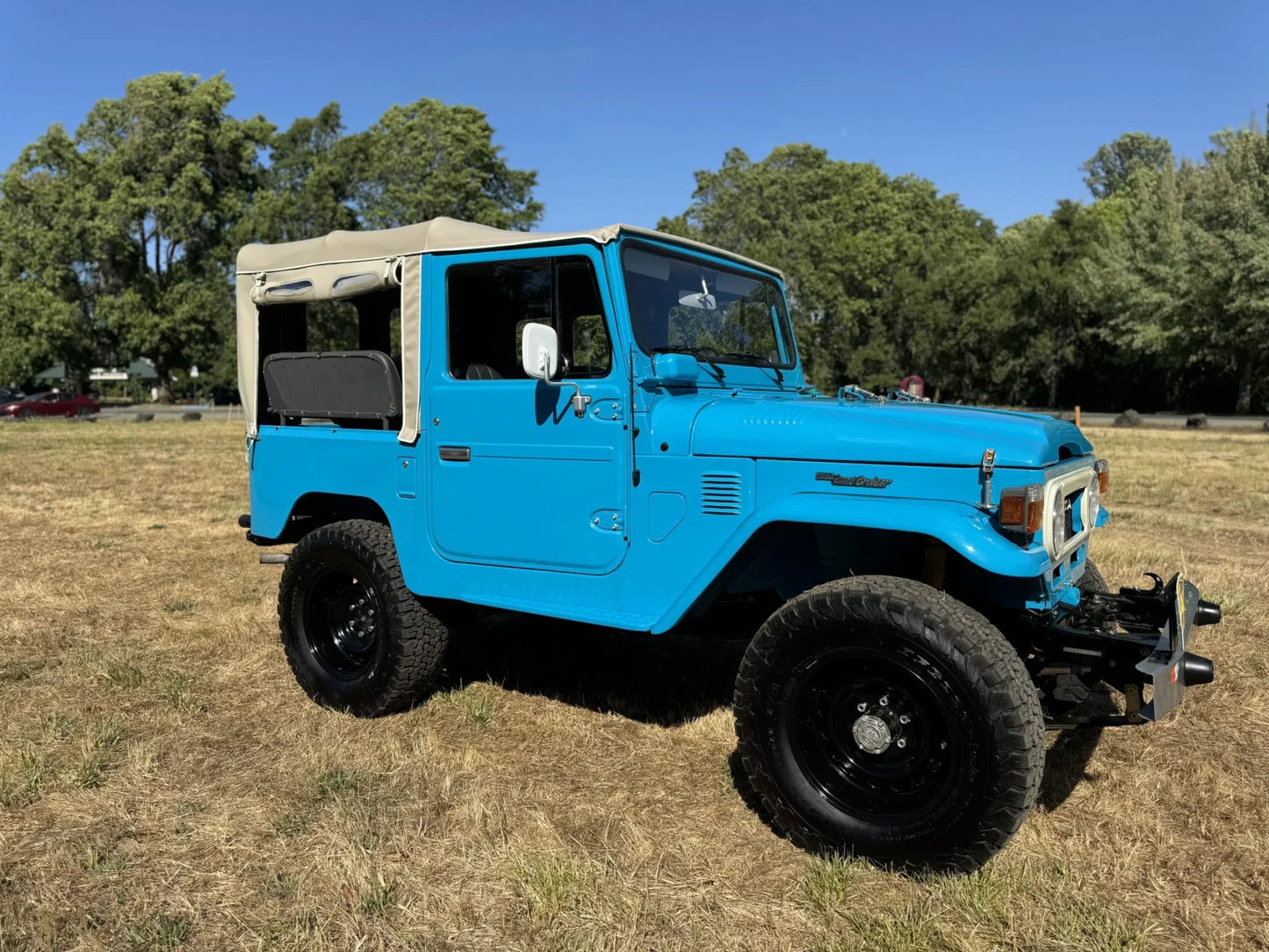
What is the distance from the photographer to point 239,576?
25.1 feet

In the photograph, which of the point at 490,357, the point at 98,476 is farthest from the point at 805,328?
the point at 490,357

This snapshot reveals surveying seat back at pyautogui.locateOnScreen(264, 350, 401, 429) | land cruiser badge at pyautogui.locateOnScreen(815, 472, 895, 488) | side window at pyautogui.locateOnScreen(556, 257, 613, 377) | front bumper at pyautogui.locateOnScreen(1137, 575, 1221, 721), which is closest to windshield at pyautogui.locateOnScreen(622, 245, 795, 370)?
side window at pyautogui.locateOnScreen(556, 257, 613, 377)

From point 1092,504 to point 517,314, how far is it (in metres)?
2.59

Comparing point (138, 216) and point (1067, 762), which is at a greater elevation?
point (138, 216)

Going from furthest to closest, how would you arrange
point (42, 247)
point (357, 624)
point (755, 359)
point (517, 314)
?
point (42, 247) < point (357, 624) < point (755, 359) < point (517, 314)

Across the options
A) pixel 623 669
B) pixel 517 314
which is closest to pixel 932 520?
pixel 517 314

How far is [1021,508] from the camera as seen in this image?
287 cm

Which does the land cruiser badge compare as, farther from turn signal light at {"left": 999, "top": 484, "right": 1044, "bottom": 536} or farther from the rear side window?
the rear side window

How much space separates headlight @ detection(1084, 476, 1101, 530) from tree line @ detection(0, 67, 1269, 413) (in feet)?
96.2

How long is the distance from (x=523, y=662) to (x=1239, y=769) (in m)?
3.60

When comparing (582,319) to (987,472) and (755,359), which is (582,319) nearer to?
(755,359)

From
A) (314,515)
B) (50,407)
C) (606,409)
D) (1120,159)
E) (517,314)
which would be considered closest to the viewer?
(606,409)

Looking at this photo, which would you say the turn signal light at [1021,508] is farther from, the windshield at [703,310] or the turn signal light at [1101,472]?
the windshield at [703,310]

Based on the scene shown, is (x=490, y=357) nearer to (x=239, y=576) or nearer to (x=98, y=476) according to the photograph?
(x=239, y=576)
